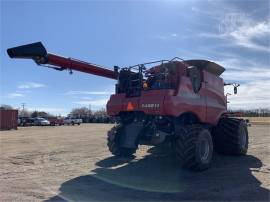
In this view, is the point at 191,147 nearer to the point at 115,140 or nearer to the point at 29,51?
the point at 115,140

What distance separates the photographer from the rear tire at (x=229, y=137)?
43.4ft

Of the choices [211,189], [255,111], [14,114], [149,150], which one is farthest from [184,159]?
[255,111]

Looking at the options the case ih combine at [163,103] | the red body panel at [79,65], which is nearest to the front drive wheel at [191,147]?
the case ih combine at [163,103]

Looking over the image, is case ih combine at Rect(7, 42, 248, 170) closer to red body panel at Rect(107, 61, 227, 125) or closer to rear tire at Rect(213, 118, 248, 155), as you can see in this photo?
red body panel at Rect(107, 61, 227, 125)

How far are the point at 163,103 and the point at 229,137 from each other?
444cm

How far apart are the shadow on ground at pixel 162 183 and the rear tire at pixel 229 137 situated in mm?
1440

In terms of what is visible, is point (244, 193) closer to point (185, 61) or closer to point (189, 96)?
point (189, 96)

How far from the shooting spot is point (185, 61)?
12102mm

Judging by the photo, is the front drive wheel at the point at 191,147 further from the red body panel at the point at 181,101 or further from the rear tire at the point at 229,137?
the rear tire at the point at 229,137

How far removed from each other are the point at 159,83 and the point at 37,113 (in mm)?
111448

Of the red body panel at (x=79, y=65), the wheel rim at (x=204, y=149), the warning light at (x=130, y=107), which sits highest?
the red body panel at (x=79, y=65)

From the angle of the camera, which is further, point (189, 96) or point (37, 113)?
point (37, 113)

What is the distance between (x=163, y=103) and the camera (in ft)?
32.6

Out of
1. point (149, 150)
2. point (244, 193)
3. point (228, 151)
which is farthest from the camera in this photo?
point (149, 150)
